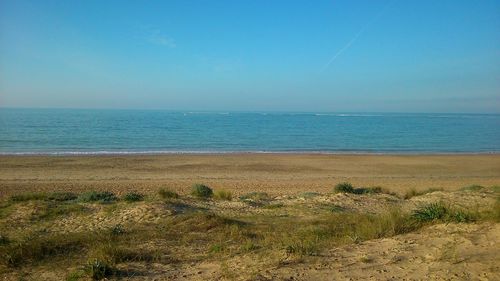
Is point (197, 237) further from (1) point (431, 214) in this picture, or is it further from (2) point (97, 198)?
(2) point (97, 198)

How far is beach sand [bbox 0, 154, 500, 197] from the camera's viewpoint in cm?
2047

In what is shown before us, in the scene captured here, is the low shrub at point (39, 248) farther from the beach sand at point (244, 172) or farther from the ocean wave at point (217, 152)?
the ocean wave at point (217, 152)

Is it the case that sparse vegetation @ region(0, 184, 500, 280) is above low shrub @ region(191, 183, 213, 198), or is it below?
above

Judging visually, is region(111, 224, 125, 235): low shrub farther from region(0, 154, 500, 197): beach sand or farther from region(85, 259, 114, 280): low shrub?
region(0, 154, 500, 197): beach sand

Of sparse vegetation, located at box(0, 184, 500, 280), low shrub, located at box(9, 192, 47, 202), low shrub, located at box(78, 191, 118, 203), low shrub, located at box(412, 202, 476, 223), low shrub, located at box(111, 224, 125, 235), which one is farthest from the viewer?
low shrub, located at box(78, 191, 118, 203)

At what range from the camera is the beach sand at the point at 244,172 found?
2047 cm

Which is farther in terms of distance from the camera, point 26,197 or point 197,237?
point 26,197

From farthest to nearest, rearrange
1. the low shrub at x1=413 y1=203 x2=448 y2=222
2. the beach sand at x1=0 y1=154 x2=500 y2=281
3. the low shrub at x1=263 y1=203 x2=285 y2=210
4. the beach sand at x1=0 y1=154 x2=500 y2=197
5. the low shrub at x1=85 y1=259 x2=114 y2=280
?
the beach sand at x1=0 y1=154 x2=500 y2=197
the low shrub at x1=263 y1=203 x2=285 y2=210
the low shrub at x1=413 y1=203 x2=448 y2=222
the low shrub at x1=85 y1=259 x2=114 y2=280
the beach sand at x1=0 y1=154 x2=500 y2=281

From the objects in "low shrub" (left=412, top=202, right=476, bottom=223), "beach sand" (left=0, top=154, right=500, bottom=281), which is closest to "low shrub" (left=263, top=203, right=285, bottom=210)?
"beach sand" (left=0, top=154, right=500, bottom=281)

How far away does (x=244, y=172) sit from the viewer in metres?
26.0

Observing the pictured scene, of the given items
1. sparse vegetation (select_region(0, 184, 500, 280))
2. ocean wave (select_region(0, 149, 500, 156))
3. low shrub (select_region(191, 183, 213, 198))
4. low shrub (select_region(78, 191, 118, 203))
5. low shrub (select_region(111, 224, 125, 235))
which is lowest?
ocean wave (select_region(0, 149, 500, 156))

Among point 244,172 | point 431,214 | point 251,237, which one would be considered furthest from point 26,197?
point 244,172

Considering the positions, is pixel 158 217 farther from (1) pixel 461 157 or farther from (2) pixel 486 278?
(1) pixel 461 157

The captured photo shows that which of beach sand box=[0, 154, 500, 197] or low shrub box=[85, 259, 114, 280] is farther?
beach sand box=[0, 154, 500, 197]
